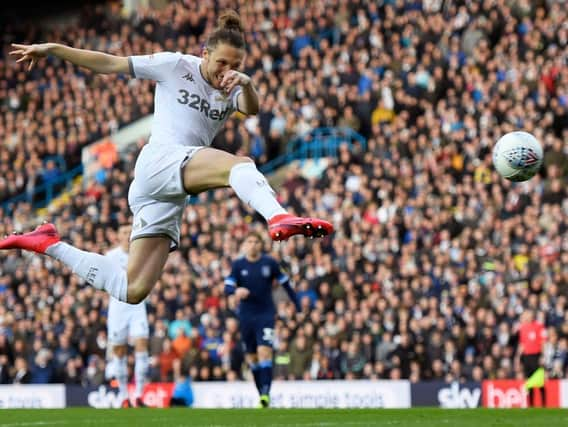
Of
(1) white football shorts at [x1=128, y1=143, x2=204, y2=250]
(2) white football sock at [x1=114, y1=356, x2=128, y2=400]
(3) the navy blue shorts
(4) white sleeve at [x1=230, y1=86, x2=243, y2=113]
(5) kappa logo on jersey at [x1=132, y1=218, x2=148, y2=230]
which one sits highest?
(4) white sleeve at [x1=230, y1=86, x2=243, y2=113]

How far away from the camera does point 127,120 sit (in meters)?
28.9

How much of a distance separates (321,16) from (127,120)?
4.78 meters

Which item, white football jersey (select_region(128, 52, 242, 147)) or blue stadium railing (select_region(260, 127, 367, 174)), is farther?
blue stadium railing (select_region(260, 127, 367, 174))

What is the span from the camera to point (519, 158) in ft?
37.8

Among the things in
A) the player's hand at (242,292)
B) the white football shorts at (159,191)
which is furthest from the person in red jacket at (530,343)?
the white football shorts at (159,191)

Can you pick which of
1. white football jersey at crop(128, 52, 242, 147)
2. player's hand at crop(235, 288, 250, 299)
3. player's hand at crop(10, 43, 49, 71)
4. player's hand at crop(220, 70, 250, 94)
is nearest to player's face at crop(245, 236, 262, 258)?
player's hand at crop(235, 288, 250, 299)

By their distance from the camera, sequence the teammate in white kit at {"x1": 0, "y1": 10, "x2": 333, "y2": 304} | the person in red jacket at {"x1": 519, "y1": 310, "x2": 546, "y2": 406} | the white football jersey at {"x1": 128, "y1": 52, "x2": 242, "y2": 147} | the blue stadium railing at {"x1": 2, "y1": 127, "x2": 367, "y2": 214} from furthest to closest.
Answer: the blue stadium railing at {"x1": 2, "y1": 127, "x2": 367, "y2": 214}, the person in red jacket at {"x1": 519, "y1": 310, "x2": 546, "y2": 406}, the white football jersey at {"x1": 128, "y1": 52, "x2": 242, "y2": 147}, the teammate in white kit at {"x1": 0, "y1": 10, "x2": 333, "y2": 304}

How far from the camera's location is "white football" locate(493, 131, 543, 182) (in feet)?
37.8

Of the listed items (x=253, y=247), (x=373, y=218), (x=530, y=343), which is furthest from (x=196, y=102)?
(x=373, y=218)

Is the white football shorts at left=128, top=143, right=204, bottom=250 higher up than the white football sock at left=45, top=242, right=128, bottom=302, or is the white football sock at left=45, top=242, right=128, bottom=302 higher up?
the white football shorts at left=128, top=143, right=204, bottom=250

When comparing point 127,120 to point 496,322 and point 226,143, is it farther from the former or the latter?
point 496,322

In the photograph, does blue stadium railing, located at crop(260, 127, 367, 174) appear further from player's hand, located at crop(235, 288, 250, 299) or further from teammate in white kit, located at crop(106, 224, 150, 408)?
player's hand, located at crop(235, 288, 250, 299)

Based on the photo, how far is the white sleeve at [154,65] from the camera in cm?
991

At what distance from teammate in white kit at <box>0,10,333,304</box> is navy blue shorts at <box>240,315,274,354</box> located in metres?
4.52
